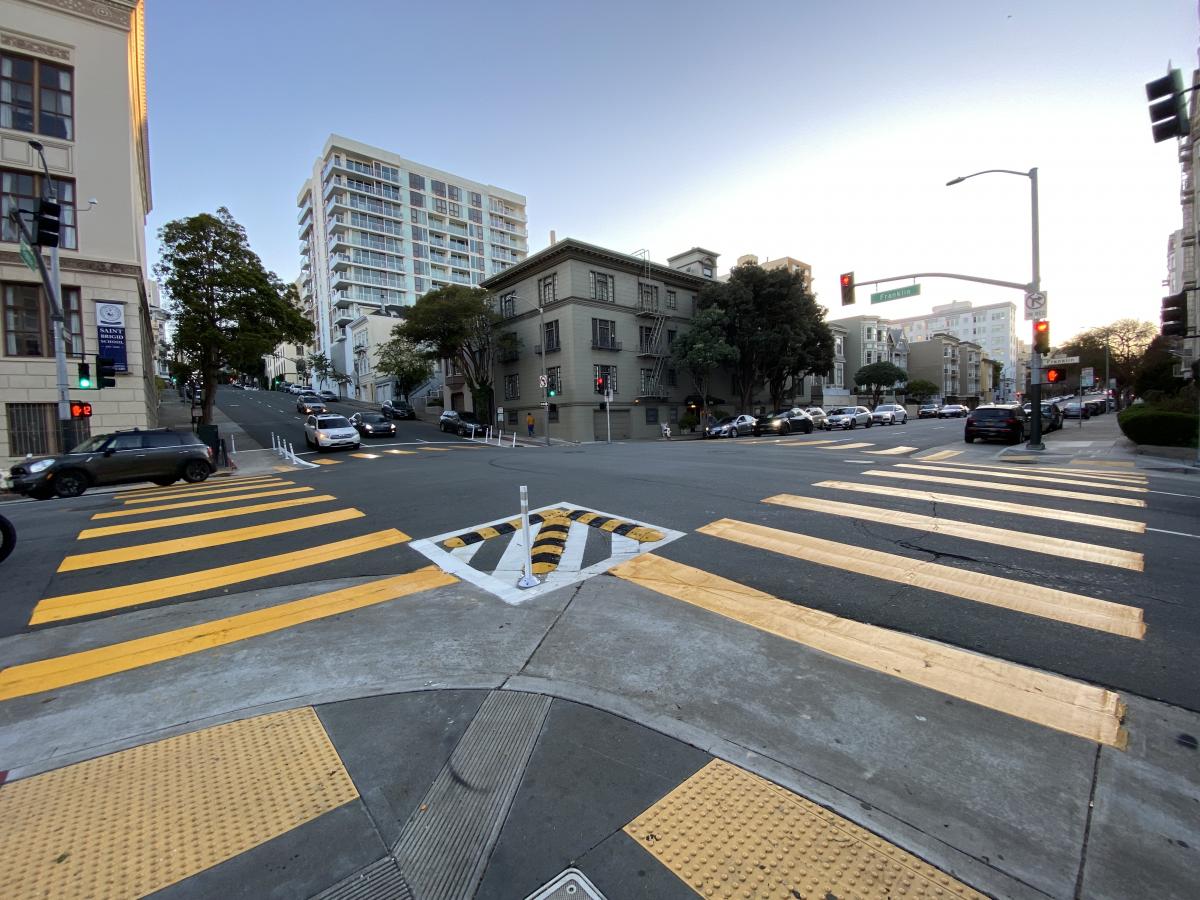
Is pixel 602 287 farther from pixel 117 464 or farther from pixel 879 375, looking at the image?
pixel 879 375

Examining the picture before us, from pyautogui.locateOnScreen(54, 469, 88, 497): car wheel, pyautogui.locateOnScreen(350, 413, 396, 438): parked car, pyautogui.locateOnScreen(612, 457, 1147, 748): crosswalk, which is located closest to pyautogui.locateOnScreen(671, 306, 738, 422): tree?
pyautogui.locateOnScreen(350, 413, 396, 438): parked car

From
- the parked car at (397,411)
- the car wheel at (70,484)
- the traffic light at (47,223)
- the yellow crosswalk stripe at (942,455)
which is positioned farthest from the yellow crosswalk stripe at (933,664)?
the parked car at (397,411)

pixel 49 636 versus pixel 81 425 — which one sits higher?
pixel 81 425

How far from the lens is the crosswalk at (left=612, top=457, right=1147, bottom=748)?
3.57m

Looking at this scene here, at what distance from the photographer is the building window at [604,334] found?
36812 mm

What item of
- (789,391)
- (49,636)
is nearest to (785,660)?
(49,636)

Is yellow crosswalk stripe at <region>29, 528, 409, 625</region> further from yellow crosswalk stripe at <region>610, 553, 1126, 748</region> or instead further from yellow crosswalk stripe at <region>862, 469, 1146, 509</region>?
yellow crosswalk stripe at <region>862, 469, 1146, 509</region>

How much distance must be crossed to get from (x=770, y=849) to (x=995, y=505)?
8.54 m

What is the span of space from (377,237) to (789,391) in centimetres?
6047

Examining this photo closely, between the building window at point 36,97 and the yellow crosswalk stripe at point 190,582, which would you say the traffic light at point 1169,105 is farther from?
the building window at point 36,97

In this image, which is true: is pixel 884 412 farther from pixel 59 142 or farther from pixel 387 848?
pixel 59 142

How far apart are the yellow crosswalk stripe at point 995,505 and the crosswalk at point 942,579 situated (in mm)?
44

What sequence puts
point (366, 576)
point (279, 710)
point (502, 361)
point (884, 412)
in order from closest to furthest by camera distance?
point (279, 710) < point (366, 576) < point (502, 361) < point (884, 412)

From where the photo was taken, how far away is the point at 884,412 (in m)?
45.1
